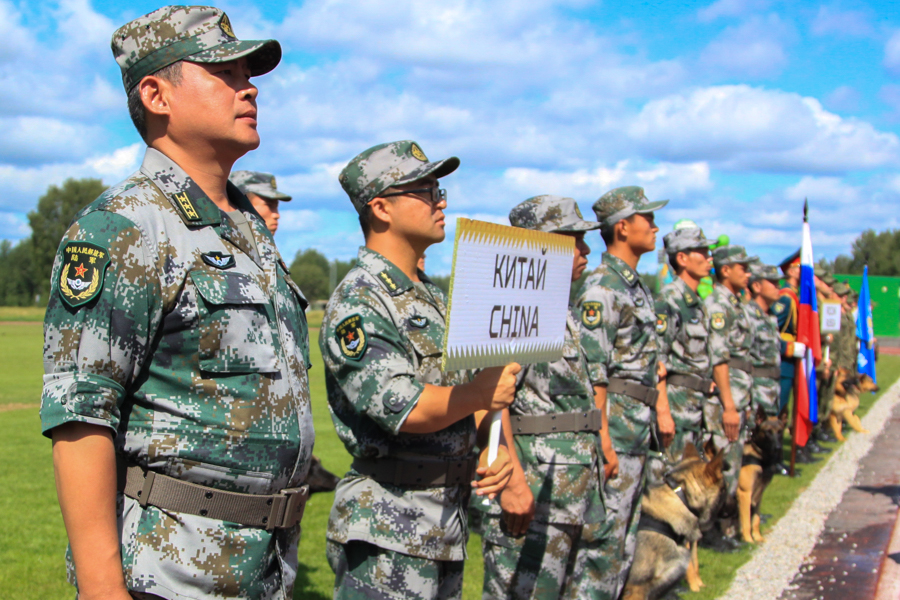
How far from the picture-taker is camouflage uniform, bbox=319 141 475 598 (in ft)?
8.93

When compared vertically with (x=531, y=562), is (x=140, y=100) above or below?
above

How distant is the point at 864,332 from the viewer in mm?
15500

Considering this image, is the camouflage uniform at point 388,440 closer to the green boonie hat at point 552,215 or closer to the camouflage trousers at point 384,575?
the camouflage trousers at point 384,575

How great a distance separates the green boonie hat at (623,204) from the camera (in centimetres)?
539

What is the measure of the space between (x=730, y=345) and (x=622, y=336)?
4.48 metres

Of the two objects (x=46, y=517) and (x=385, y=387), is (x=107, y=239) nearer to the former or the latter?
(x=385, y=387)

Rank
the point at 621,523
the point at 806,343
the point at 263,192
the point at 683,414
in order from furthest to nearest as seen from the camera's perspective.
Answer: the point at 806,343, the point at 683,414, the point at 263,192, the point at 621,523

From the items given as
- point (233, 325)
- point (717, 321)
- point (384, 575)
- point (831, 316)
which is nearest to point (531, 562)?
point (384, 575)

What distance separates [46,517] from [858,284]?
83.6ft

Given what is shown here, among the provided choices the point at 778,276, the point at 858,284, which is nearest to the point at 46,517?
the point at 778,276

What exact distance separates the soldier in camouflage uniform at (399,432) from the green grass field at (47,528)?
261 cm

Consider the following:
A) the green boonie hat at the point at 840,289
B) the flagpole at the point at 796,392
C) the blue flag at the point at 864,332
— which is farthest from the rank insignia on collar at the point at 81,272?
the green boonie hat at the point at 840,289

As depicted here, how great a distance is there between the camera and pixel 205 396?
6.01 ft

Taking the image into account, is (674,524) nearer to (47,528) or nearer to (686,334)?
(686,334)
